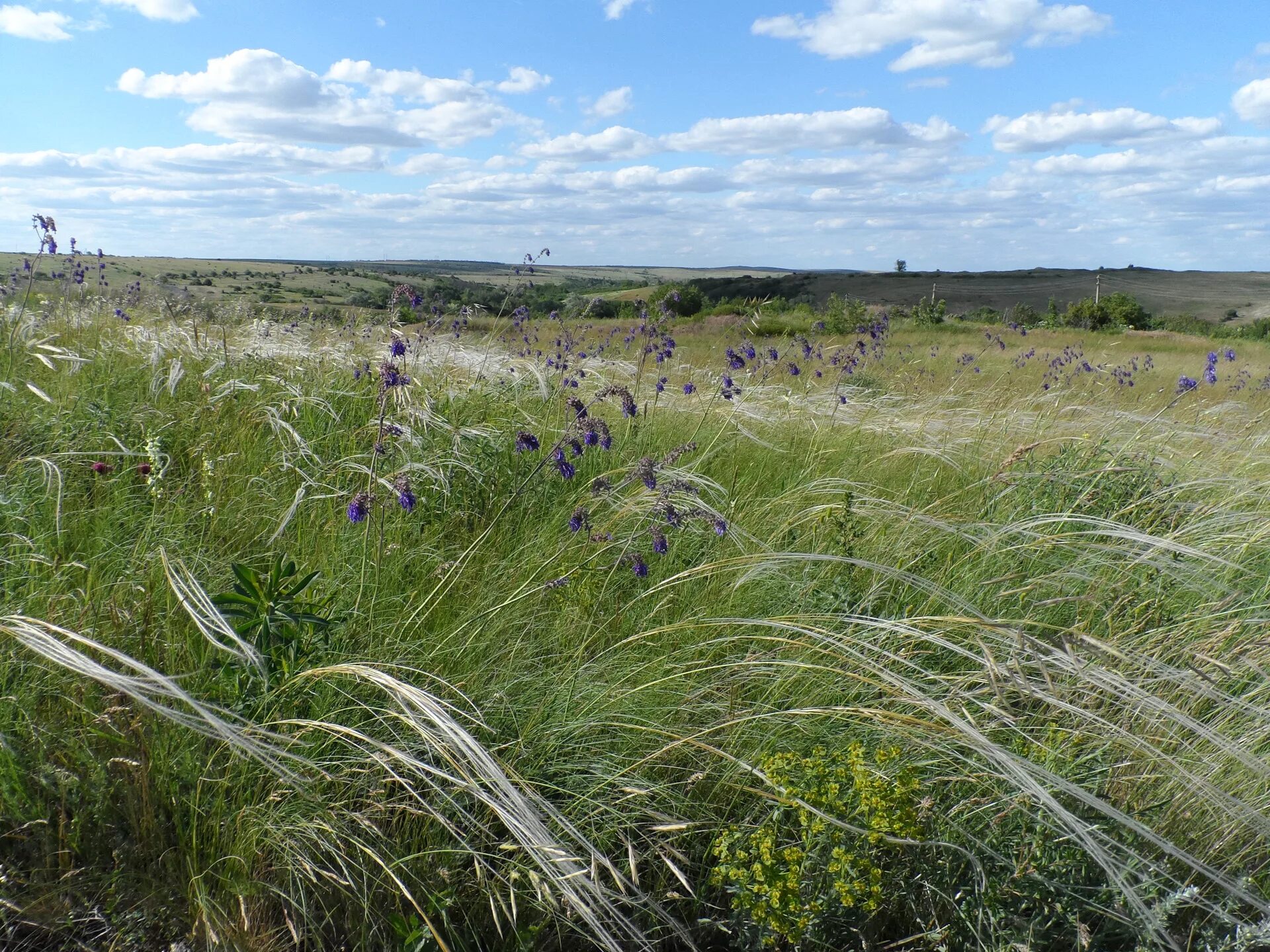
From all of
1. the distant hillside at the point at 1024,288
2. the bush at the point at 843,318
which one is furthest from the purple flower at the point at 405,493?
the distant hillside at the point at 1024,288

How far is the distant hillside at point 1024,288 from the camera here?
4056 centimetres

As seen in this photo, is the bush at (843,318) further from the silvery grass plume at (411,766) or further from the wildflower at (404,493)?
the silvery grass plume at (411,766)

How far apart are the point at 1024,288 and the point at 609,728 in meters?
58.8

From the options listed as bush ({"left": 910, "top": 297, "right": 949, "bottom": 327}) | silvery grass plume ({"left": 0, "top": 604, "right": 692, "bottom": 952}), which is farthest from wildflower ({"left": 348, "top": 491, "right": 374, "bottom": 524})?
bush ({"left": 910, "top": 297, "right": 949, "bottom": 327})

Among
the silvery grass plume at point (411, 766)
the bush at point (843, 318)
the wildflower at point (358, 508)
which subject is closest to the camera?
the silvery grass plume at point (411, 766)

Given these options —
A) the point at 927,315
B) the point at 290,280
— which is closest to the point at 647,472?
the point at 927,315

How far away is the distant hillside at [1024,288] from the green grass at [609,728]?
1101 inches

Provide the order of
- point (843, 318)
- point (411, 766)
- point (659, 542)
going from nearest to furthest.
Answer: point (411, 766)
point (659, 542)
point (843, 318)

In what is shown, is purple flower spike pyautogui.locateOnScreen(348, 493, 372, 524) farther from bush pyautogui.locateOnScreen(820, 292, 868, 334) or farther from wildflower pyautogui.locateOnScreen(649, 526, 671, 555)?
bush pyautogui.locateOnScreen(820, 292, 868, 334)

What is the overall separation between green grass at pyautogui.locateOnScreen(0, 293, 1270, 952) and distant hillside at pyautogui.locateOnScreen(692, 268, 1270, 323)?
2796 cm

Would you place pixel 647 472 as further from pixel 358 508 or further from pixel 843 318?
pixel 843 318

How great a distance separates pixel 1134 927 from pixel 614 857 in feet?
2.82

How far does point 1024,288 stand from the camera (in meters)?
54.0

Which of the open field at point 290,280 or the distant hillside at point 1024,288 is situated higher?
the distant hillside at point 1024,288
